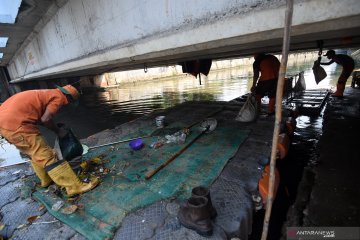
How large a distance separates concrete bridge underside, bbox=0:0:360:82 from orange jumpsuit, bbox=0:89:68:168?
157 cm

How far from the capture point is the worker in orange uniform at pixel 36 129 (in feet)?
9.53

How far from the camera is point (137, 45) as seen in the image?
3.53 m

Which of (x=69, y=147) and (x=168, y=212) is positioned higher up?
(x=69, y=147)

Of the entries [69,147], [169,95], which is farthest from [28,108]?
[169,95]

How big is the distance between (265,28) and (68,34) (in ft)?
17.0

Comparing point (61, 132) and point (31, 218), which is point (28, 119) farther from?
point (31, 218)

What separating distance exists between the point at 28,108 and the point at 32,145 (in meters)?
0.58

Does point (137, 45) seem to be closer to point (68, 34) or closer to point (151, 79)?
point (68, 34)

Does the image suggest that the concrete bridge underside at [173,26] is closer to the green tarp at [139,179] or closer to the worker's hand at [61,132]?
the worker's hand at [61,132]

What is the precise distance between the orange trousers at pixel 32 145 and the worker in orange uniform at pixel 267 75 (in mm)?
4924

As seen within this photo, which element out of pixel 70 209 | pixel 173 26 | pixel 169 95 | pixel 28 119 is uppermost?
pixel 173 26

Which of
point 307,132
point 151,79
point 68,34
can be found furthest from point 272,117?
point 151,79

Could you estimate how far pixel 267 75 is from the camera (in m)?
5.14

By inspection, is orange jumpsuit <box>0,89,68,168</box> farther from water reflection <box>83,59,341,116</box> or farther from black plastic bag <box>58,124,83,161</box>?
water reflection <box>83,59,341,116</box>
